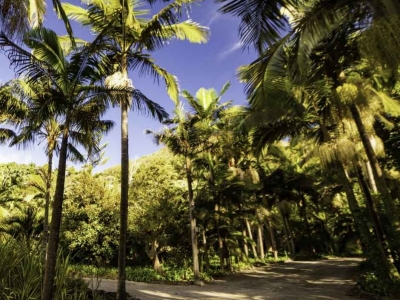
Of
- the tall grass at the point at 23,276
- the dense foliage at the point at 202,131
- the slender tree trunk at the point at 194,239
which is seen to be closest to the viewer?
the dense foliage at the point at 202,131

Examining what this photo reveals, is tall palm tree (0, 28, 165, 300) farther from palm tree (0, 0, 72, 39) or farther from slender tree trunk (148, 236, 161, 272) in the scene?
slender tree trunk (148, 236, 161, 272)

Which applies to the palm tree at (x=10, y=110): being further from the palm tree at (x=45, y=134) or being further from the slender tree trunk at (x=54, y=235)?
the slender tree trunk at (x=54, y=235)

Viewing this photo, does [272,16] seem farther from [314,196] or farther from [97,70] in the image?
[314,196]

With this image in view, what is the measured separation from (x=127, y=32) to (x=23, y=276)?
7720 millimetres

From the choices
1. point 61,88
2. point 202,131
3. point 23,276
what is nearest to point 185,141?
point 202,131

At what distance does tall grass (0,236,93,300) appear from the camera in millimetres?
5910

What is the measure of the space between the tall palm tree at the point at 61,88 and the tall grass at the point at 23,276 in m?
0.74

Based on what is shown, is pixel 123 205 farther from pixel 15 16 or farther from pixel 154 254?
pixel 154 254

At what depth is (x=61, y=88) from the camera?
23.5 feet

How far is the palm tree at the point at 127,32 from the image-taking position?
31.4ft

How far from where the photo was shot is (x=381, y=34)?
300 centimetres

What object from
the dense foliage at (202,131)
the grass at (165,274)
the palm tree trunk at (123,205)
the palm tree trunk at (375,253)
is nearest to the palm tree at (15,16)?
the dense foliage at (202,131)

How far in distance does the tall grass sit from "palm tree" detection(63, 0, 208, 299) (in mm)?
2551

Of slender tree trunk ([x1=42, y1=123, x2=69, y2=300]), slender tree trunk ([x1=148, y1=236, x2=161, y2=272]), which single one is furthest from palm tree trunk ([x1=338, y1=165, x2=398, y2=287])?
slender tree trunk ([x1=148, y1=236, x2=161, y2=272])
